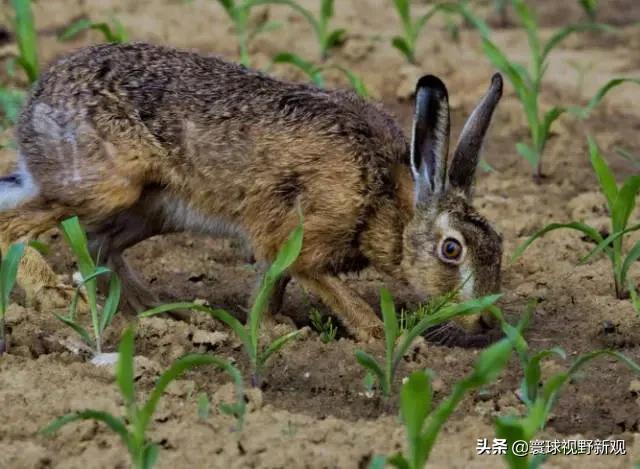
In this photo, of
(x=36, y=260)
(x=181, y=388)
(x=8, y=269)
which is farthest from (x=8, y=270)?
(x=36, y=260)

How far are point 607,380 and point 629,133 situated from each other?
428 centimetres

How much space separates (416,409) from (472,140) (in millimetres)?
2326

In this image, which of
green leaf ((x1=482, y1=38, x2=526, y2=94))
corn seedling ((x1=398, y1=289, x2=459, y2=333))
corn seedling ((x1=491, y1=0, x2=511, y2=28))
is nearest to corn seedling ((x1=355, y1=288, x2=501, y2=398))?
corn seedling ((x1=398, y1=289, x2=459, y2=333))

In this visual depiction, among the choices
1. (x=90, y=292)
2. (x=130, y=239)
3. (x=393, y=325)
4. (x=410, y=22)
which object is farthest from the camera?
(x=410, y=22)

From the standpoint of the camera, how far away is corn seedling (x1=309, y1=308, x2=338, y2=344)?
21.4 feet

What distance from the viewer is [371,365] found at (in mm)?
5457

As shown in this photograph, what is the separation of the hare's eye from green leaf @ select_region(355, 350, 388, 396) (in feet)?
3.53

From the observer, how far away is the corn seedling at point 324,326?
6512 millimetres

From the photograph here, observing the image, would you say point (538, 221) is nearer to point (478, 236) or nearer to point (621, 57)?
point (478, 236)

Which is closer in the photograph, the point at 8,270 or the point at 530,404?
the point at 530,404

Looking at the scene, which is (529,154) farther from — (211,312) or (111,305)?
(211,312)

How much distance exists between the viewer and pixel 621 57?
11.4 metres

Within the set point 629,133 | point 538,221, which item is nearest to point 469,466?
point 538,221

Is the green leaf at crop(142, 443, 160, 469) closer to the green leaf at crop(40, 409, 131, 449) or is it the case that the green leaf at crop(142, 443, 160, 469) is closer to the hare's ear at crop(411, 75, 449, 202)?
the green leaf at crop(40, 409, 131, 449)
